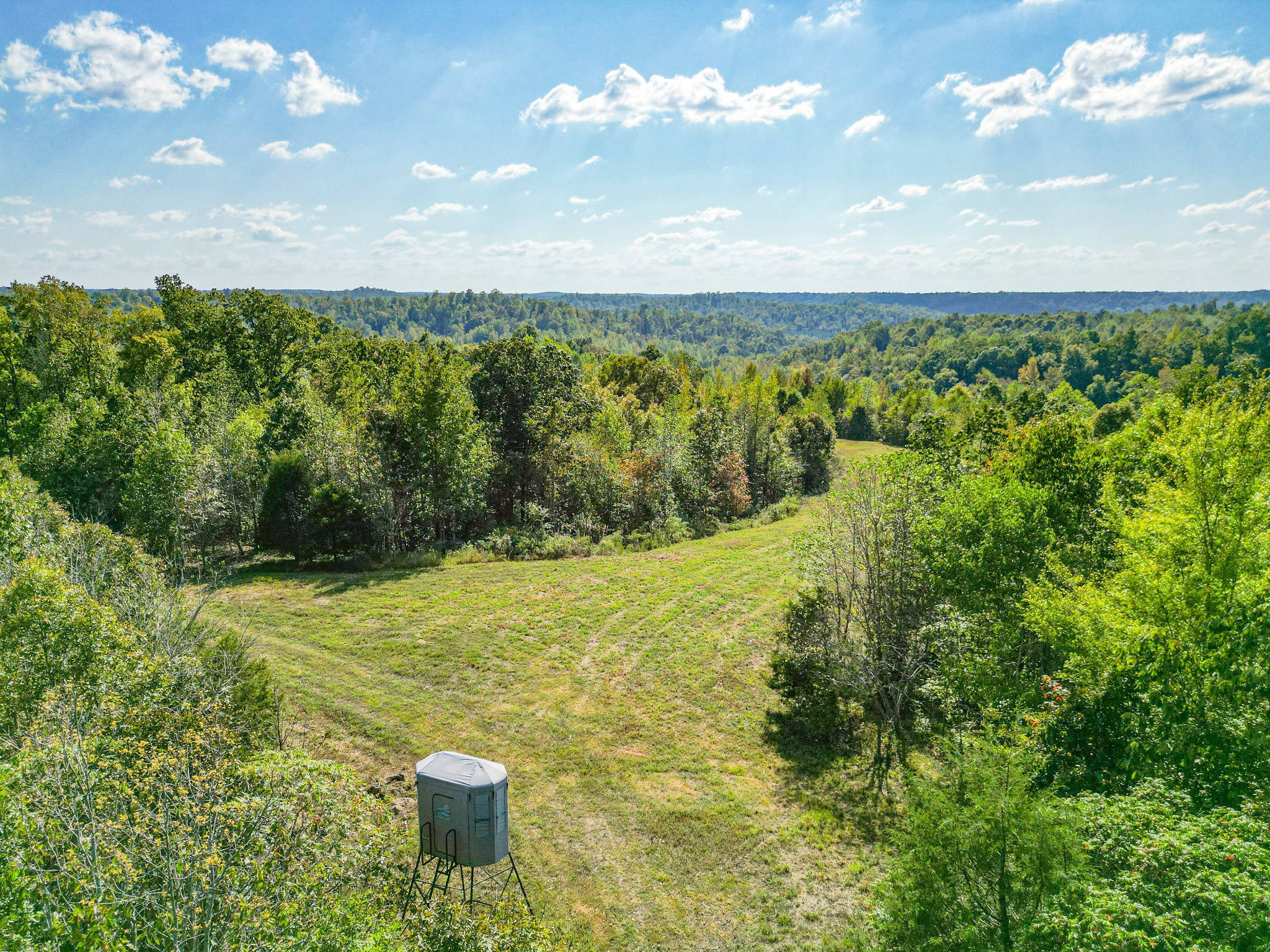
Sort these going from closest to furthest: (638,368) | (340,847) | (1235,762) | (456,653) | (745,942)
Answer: (340,847)
(1235,762)
(745,942)
(456,653)
(638,368)

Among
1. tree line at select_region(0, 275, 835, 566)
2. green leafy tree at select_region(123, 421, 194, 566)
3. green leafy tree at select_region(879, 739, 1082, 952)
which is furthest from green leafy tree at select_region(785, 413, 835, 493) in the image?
green leafy tree at select_region(879, 739, 1082, 952)

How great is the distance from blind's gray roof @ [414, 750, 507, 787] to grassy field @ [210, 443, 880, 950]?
390 cm

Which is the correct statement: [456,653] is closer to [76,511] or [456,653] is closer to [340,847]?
[340,847]

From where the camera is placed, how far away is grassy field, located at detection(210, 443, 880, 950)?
11.6 metres

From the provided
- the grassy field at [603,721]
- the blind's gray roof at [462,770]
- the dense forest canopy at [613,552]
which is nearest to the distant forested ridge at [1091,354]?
the dense forest canopy at [613,552]

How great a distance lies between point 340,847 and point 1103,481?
20.3 m

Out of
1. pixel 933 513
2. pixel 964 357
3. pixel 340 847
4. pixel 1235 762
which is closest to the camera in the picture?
pixel 340 847

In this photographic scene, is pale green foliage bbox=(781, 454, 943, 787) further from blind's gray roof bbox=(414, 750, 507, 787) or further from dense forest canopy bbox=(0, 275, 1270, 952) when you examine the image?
blind's gray roof bbox=(414, 750, 507, 787)

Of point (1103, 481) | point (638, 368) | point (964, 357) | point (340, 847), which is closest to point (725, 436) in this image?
point (638, 368)

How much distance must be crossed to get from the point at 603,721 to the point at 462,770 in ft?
29.0

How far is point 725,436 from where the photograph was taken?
46938mm

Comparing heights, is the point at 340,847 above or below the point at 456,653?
above

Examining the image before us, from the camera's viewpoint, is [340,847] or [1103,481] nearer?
[340,847]

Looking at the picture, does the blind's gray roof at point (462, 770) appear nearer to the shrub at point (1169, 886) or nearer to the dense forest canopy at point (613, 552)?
the dense forest canopy at point (613, 552)
